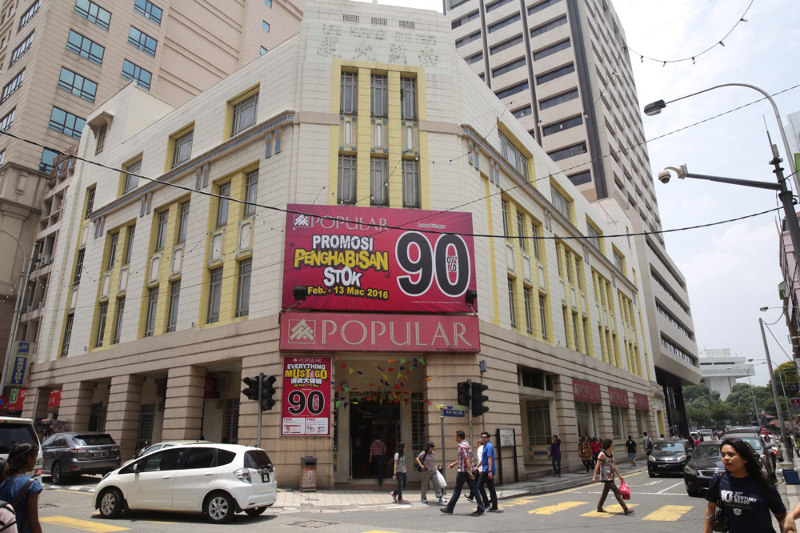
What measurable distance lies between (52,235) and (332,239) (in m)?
25.5

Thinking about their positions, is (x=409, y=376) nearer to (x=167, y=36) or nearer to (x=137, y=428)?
(x=137, y=428)

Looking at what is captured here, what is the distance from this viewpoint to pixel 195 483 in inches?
425

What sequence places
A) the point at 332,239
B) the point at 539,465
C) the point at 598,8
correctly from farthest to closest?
the point at 598,8
the point at 539,465
the point at 332,239

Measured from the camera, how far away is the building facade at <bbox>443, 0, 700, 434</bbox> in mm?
52625

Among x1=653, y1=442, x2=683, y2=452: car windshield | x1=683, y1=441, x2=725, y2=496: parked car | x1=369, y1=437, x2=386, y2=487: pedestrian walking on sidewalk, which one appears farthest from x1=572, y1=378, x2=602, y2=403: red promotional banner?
x1=369, y1=437, x2=386, y2=487: pedestrian walking on sidewalk

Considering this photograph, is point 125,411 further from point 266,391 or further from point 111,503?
point 111,503

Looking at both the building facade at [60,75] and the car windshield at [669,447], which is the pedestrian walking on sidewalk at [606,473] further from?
the building facade at [60,75]

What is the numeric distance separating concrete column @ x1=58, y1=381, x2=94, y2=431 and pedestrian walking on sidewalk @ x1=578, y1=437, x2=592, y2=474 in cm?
2341

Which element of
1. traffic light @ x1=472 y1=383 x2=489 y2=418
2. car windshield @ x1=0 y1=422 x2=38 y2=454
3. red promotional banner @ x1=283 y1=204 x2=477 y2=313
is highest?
red promotional banner @ x1=283 y1=204 x2=477 y2=313

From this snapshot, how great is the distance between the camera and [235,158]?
72.7 feet

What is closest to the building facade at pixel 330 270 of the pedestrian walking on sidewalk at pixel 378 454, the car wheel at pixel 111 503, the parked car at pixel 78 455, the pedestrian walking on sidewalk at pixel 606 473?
the pedestrian walking on sidewalk at pixel 378 454

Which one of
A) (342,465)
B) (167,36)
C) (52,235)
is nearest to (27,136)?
(52,235)

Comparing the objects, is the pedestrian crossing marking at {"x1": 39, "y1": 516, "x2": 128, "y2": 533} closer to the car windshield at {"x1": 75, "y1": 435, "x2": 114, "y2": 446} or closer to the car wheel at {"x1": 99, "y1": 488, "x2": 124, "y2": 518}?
the car wheel at {"x1": 99, "y1": 488, "x2": 124, "y2": 518}

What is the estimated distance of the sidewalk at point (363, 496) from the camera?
1338 cm
